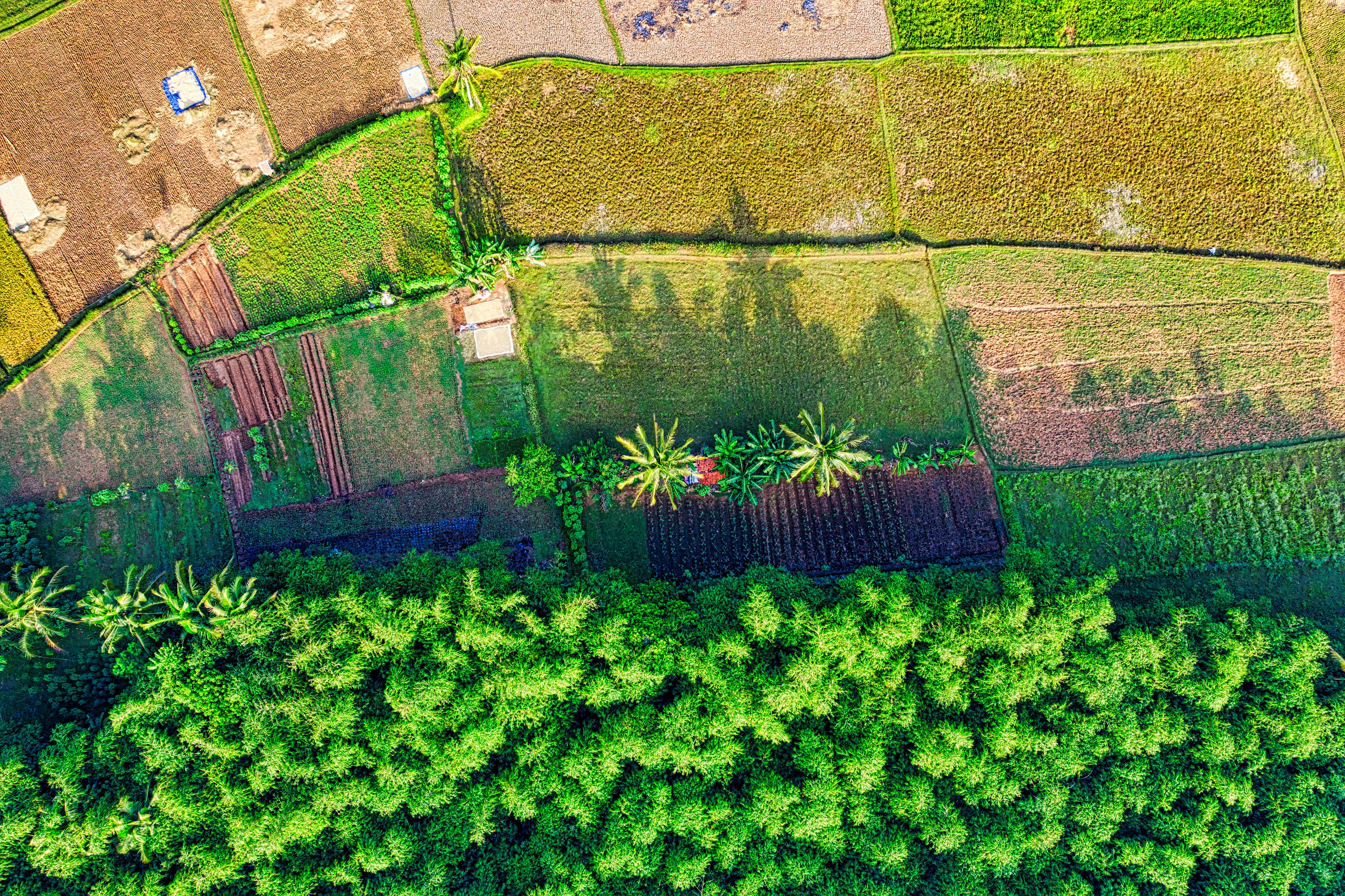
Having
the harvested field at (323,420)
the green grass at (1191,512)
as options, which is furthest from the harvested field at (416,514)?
the green grass at (1191,512)

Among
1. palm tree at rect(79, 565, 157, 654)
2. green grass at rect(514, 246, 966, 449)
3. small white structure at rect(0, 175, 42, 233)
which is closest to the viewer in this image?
palm tree at rect(79, 565, 157, 654)

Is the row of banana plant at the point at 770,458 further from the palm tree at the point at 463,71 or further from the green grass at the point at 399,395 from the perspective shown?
the palm tree at the point at 463,71

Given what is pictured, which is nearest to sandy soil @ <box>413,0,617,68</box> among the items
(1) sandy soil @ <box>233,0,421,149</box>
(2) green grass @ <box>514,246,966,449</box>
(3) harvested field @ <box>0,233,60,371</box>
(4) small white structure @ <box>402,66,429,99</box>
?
(4) small white structure @ <box>402,66,429,99</box>

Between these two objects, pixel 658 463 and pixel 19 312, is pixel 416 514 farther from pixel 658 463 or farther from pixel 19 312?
pixel 19 312

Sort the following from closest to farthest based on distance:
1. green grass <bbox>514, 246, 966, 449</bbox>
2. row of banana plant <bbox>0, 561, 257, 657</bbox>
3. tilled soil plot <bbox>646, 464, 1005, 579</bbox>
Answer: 1. row of banana plant <bbox>0, 561, 257, 657</bbox>
2. tilled soil plot <bbox>646, 464, 1005, 579</bbox>
3. green grass <bbox>514, 246, 966, 449</bbox>

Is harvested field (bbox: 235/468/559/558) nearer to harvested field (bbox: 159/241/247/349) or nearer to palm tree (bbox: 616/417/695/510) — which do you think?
palm tree (bbox: 616/417/695/510)

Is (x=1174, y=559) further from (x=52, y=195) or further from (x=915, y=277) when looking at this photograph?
(x=52, y=195)
